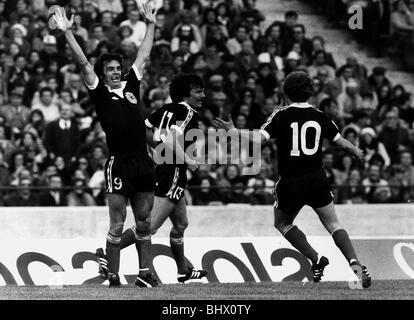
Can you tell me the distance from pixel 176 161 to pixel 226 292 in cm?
168

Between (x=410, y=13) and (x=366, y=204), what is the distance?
22.5ft

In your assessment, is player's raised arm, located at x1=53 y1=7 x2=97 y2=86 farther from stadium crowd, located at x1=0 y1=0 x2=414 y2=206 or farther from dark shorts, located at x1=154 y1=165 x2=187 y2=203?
stadium crowd, located at x1=0 y1=0 x2=414 y2=206

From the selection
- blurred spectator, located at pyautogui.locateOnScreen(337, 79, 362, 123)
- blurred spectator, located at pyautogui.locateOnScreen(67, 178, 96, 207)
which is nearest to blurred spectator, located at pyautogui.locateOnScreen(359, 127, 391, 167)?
blurred spectator, located at pyautogui.locateOnScreen(337, 79, 362, 123)

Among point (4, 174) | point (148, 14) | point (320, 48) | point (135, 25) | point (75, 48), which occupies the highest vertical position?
point (148, 14)

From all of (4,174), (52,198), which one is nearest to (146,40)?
(52,198)

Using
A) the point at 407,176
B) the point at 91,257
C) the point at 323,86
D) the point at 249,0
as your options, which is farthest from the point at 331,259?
the point at 249,0

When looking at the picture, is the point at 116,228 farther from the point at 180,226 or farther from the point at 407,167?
the point at 407,167

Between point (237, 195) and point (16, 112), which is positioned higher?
point (16, 112)

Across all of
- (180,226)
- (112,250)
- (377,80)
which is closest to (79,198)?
(180,226)

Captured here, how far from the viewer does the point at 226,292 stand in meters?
12.7

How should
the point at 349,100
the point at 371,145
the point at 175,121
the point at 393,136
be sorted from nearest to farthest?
the point at 175,121 → the point at 371,145 → the point at 393,136 → the point at 349,100

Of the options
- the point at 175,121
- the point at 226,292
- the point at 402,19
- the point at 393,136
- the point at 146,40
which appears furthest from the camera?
the point at 402,19

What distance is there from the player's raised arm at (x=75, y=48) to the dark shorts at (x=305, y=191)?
2.15 m

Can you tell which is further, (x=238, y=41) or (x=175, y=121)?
(x=238, y=41)
